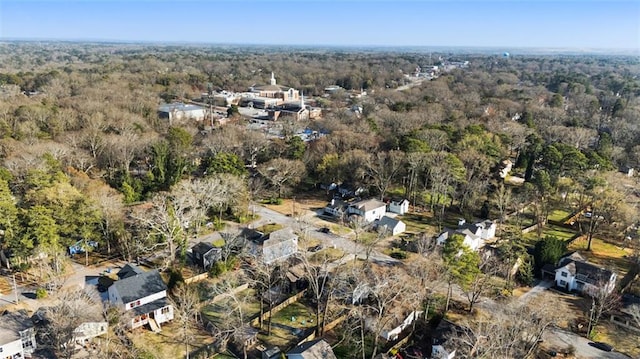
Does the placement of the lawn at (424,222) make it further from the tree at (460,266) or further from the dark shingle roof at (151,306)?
the dark shingle roof at (151,306)

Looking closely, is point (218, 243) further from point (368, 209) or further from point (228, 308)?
point (368, 209)

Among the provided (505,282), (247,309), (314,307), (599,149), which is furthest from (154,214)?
(599,149)

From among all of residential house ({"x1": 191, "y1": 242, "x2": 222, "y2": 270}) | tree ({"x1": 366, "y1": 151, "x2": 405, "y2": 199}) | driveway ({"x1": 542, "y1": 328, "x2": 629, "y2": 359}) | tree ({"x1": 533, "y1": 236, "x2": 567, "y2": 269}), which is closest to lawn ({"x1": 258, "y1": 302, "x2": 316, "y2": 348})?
residential house ({"x1": 191, "y1": 242, "x2": 222, "y2": 270})

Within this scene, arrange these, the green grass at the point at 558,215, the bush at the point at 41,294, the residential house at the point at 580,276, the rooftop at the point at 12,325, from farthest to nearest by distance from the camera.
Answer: the green grass at the point at 558,215
the residential house at the point at 580,276
the bush at the point at 41,294
the rooftop at the point at 12,325

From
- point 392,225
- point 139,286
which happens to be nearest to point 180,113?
point 392,225

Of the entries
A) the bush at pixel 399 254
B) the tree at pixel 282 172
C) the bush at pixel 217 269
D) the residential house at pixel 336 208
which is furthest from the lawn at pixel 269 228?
the bush at pixel 399 254

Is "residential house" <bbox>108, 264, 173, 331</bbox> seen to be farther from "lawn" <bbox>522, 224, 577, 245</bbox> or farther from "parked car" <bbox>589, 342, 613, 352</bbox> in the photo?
"lawn" <bbox>522, 224, 577, 245</bbox>
